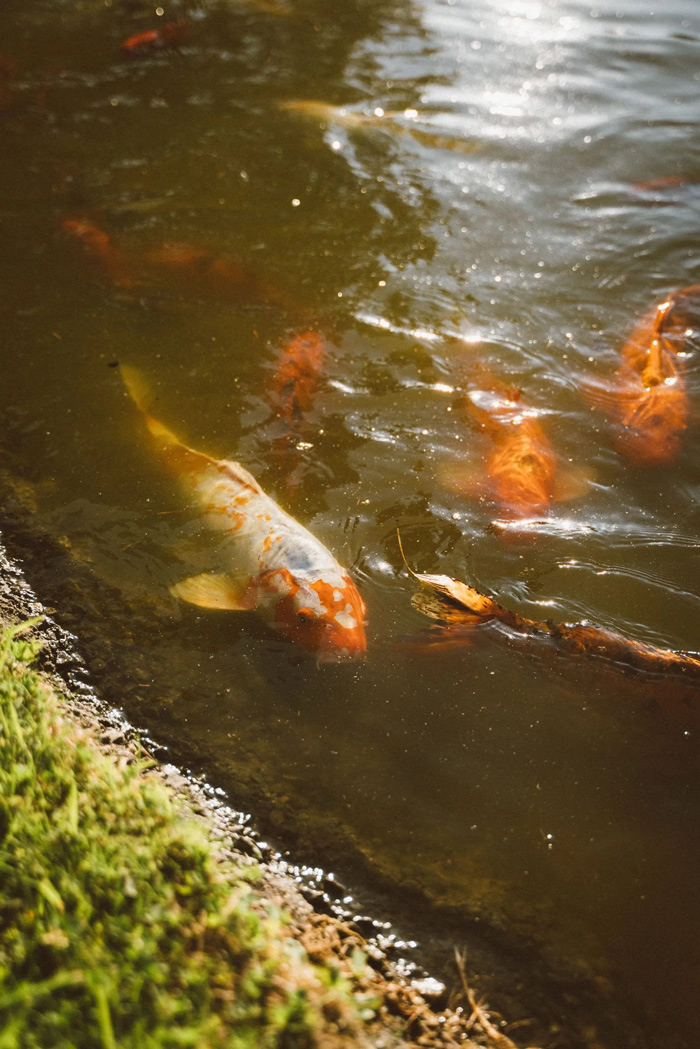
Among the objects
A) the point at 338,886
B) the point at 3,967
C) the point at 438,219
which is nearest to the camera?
the point at 3,967

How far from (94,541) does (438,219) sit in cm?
432

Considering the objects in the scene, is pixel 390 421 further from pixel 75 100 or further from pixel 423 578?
pixel 75 100

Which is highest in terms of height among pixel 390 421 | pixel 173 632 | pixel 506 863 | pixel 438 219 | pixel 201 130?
pixel 201 130

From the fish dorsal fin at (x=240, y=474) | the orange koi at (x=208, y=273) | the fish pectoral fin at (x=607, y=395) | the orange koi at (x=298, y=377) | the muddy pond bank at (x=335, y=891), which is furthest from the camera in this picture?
the orange koi at (x=208, y=273)

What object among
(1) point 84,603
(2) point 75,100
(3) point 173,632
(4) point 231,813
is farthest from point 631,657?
(2) point 75,100

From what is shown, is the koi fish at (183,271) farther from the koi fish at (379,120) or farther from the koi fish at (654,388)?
the koi fish at (379,120)

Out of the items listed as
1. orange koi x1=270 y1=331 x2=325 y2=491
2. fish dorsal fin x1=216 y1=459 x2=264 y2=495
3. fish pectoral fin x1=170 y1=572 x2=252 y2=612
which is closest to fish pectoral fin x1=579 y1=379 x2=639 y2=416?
orange koi x1=270 y1=331 x2=325 y2=491

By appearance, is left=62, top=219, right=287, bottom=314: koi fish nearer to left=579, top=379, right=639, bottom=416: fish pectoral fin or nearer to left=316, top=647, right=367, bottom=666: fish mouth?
left=579, top=379, right=639, bottom=416: fish pectoral fin

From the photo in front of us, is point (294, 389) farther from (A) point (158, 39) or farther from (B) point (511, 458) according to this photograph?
(A) point (158, 39)

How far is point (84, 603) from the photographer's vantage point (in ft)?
12.3

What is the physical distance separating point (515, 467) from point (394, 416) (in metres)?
0.89

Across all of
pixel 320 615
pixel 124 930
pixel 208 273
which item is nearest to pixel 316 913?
pixel 124 930

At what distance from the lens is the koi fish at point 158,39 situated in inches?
345

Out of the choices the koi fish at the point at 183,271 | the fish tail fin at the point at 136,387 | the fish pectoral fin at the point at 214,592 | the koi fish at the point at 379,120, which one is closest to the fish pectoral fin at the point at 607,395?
the koi fish at the point at 183,271
